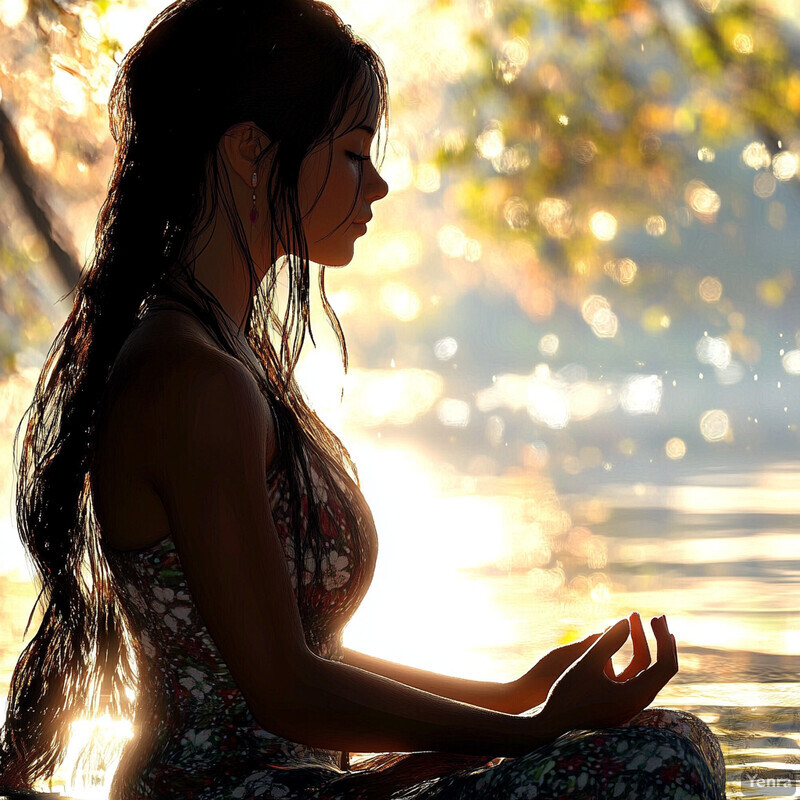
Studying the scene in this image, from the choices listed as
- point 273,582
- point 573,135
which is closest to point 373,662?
point 273,582

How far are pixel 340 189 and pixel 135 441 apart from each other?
1.02ft

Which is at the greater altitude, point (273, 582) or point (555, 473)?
point (273, 582)

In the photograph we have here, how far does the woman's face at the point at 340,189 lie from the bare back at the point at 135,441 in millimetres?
181

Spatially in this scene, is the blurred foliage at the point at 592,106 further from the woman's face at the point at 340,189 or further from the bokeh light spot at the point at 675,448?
the bokeh light spot at the point at 675,448

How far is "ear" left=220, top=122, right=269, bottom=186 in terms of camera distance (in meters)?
1.00

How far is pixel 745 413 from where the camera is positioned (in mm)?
10508

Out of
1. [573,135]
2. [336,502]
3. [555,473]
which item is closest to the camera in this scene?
[336,502]

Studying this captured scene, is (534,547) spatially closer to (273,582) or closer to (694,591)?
(694,591)

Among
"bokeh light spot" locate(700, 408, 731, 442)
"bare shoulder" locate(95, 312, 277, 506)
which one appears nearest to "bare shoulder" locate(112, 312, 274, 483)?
"bare shoulder" locate(95, 312, 277, 506)

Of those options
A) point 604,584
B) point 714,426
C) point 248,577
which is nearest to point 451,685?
point 248,577

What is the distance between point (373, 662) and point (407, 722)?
0.94 ft

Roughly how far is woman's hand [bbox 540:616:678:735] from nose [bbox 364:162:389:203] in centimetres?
46

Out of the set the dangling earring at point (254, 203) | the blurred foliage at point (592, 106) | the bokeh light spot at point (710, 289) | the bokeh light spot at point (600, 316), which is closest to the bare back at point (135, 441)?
the dangling earring at point (254, 203)

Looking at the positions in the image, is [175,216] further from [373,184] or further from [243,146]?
[373,184]
